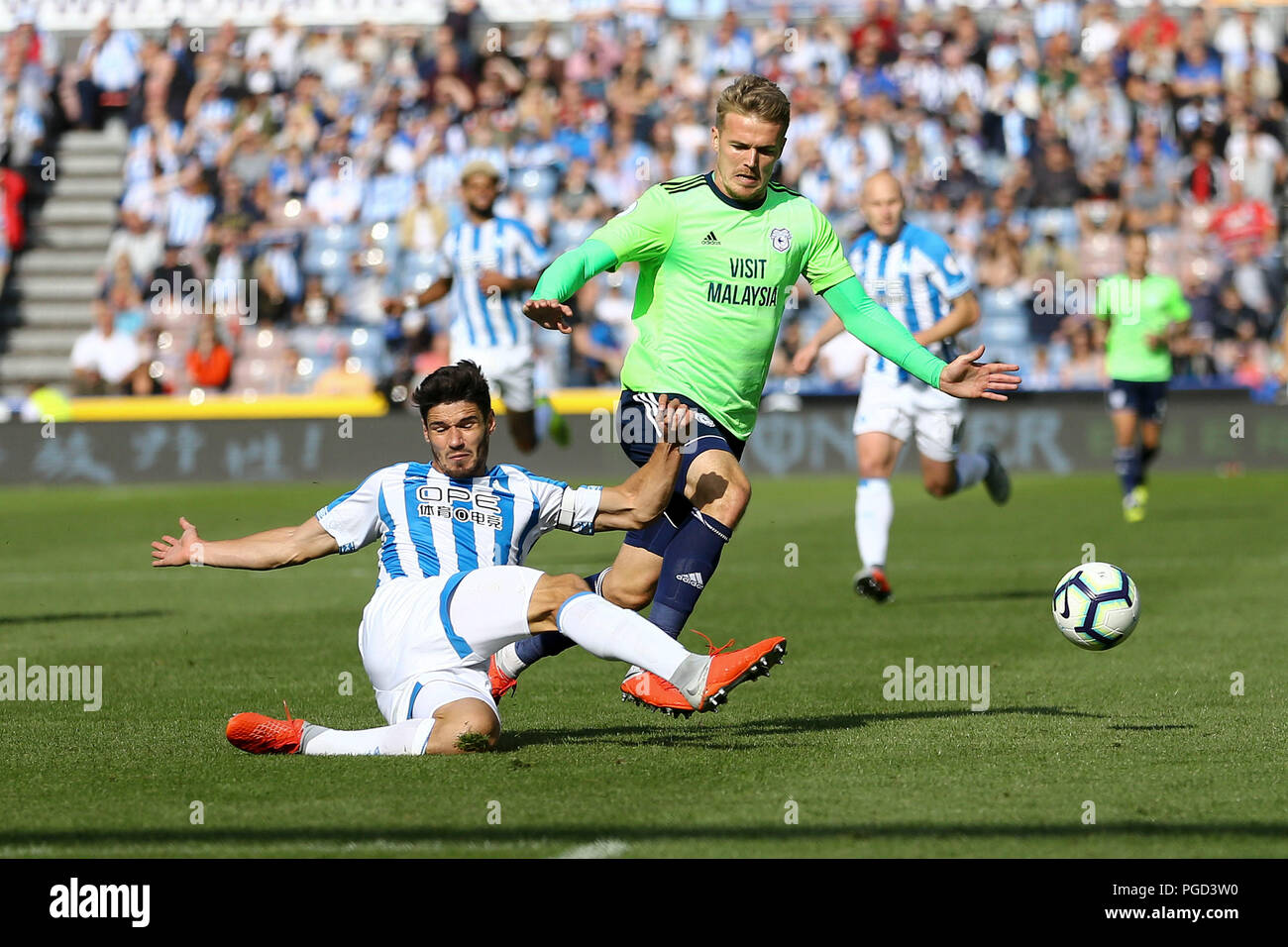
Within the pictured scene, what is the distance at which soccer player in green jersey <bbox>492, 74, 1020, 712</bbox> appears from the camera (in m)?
6.95

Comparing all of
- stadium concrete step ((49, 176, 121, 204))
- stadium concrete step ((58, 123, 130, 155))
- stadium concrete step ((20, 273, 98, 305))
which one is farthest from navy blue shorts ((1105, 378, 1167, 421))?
stadium concrete step ((58, 123, 130, 155))

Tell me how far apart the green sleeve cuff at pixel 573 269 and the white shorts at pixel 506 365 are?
8.90 m

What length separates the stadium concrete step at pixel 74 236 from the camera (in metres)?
26.5

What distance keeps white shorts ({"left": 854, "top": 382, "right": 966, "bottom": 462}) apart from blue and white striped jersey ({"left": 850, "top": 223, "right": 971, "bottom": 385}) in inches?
3.9

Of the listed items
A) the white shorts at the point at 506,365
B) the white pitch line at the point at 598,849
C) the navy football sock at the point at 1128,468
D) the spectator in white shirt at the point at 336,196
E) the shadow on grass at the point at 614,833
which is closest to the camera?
the white pitch line at the point at 598,849

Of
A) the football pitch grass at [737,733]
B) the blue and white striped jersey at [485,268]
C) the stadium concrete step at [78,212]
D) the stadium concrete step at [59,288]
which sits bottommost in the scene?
the football pitch grass at [737,733]

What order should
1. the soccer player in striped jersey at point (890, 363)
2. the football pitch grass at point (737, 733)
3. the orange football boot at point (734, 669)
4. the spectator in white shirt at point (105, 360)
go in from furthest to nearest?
1. the spectator in white shirt at point (105, 360)
2. the soccer player in striped jersey at point (890, 363)
3. the orange football boot at point (734, 669)
4. the football pitch grass at point (737, 733)

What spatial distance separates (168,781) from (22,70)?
77.3 ft

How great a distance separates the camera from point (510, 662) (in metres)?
7.00

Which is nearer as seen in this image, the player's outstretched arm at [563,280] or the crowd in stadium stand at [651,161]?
the player's outstretched arm at [563,280]

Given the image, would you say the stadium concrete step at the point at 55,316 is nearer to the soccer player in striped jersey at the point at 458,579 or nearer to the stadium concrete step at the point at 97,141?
the stadium concrete step at the point at 97,141

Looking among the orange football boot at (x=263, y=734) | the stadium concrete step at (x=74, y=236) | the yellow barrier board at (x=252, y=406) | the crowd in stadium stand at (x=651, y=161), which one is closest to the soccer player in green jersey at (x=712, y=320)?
the orange football boot at (x=263, y=734)

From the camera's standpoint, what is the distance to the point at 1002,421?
21.4 metres
